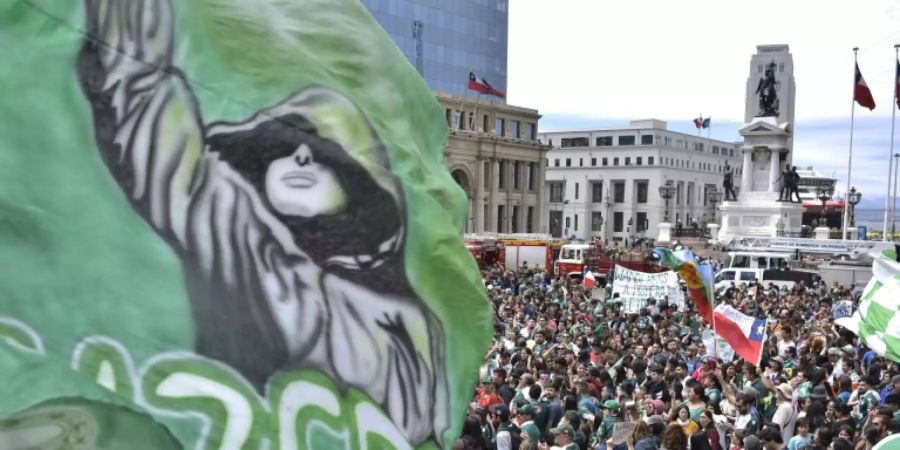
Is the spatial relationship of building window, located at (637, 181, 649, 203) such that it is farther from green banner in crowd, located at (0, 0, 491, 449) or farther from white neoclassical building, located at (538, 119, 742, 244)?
green banner in crowd, located at (0, 0, 491, 449)

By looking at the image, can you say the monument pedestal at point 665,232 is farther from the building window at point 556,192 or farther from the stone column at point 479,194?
the building window at point 556,192

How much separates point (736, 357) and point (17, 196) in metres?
12.6

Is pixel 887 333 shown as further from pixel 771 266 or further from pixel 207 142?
pixel 771 266

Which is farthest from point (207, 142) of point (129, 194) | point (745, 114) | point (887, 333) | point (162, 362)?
point (745, 114)

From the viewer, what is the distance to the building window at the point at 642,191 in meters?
110

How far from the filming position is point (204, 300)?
3.07 metres

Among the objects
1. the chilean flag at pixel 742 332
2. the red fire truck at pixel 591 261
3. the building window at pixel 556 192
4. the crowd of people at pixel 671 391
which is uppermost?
the building window at pixel 556 192

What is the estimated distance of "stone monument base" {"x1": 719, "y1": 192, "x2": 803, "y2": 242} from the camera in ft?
164

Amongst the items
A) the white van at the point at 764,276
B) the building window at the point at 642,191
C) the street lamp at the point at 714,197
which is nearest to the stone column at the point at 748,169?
the white van at the point at 764,276

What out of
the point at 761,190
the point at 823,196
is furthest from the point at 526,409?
the point at 823,196

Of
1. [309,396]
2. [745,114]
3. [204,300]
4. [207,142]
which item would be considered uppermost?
[745,114]

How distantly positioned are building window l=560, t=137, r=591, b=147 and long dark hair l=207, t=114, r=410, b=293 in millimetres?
111958

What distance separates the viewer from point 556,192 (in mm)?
114125

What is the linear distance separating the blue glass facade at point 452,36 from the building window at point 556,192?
96.0 ft
